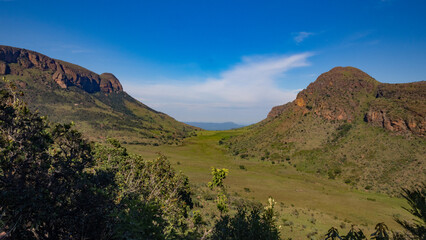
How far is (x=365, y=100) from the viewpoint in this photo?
90.3 m

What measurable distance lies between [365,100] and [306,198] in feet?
244

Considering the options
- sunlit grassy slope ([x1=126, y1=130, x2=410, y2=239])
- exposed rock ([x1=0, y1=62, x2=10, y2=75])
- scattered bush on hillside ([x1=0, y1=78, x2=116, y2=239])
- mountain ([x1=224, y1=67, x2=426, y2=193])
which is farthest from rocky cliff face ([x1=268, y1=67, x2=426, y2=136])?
exposed rock ([x1=0, y1=62, x2=10, y2=75])

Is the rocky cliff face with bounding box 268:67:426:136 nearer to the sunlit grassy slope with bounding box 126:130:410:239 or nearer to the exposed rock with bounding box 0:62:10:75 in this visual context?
the sunlit grassy slope with bounding box 126:130:410:239

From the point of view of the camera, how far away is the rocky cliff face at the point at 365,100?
6471cm

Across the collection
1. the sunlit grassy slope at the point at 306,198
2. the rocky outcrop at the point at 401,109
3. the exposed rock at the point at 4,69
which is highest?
the exposed rock at the point at 4,69

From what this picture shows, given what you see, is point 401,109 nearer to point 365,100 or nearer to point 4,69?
point 365,100

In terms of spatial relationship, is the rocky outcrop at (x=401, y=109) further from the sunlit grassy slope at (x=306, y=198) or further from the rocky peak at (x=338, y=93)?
the sunlit grassy slope at (x=306, y=198)

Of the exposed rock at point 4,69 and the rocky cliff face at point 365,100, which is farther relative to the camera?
the exposed rock at point 4,69

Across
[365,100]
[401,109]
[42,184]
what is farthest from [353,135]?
[42,184]

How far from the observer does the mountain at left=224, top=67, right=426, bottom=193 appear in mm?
56219

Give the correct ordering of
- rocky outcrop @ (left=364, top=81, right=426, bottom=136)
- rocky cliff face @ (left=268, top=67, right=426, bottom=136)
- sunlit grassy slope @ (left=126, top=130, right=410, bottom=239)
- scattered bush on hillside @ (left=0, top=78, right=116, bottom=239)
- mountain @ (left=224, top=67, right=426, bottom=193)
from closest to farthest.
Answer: scattered bush on hillside @ (left=0, top=78, right=116, bottom=239)
sunlit grassy slope @ (left=126, top=130, right=410, bottom=239)
mountain @ (left=224, top=67, right=426, bottom=193)
rocky outcrop @ (left=364, top=81, right=426, bottom=136)
rocky cliff face @ (left=268, top=67, right=426, bottom=136)

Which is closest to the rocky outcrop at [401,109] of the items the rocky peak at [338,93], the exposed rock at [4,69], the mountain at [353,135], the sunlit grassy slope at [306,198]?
the mountain at [353,135]

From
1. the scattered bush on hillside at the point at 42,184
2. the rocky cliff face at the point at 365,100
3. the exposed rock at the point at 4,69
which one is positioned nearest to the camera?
the scattered bush on hillside at the point at 42,184

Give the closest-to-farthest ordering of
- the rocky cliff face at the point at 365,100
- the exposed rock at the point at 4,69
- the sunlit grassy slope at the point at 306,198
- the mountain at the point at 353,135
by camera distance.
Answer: the sunlit grassy slope at the point at 306,198, the mountain at the point at 353,135, the rocky cliff face at the point at 365,100, the exposed rock at the point at 4,69
